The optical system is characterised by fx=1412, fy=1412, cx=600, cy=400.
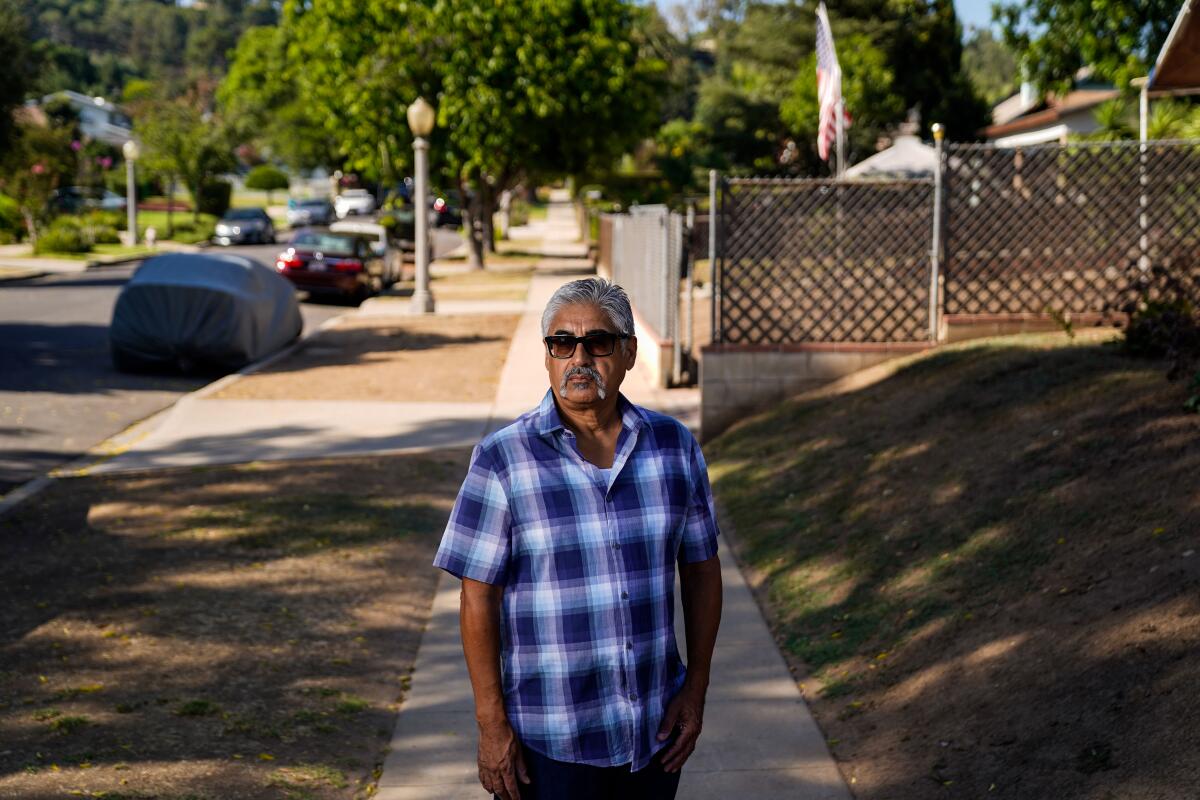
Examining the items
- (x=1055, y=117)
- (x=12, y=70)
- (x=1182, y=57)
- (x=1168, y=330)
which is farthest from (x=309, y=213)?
(x=1168, y=330)

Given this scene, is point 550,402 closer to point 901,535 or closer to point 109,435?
point 901,535

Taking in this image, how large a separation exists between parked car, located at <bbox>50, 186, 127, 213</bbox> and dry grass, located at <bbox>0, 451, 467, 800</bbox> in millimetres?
50611

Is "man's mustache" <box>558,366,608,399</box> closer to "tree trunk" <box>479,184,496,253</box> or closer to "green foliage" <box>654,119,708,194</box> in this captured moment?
"tree trunk" <box>479,184,496,253</box>

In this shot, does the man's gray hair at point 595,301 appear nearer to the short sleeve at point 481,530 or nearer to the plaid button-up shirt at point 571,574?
the plaid button-up shirt at point 571,574

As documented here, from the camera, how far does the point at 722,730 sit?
18.4 ft

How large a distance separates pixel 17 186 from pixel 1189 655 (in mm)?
44017

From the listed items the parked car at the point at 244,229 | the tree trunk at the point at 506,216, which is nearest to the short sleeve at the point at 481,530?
the parked car at the point at 244,229

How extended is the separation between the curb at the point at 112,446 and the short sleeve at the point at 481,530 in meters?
7.12

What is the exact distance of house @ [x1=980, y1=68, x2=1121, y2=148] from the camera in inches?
1383

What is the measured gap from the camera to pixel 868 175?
28141 millimetres

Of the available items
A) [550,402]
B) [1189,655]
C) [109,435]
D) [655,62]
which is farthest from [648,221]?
[655,62]

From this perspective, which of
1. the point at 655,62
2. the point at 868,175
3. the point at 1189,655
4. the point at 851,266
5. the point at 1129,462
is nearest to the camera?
the point at 1189,655

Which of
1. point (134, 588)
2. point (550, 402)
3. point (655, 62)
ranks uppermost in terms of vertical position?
point (655, 62)

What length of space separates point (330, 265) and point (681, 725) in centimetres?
2564
